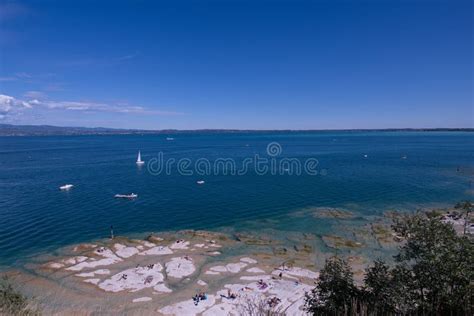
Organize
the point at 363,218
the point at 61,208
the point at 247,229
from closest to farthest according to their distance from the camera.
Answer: the point at 247,229 → the point at 363,218 → the point at 61,208

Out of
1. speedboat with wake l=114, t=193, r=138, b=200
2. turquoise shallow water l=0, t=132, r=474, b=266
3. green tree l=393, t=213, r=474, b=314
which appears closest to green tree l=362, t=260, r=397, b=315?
green tree l=393, t=213, r=474, b=314

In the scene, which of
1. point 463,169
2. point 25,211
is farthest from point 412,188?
point 25,211

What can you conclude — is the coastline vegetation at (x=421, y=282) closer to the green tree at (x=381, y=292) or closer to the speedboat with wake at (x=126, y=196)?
the green tree at (x=381, y=292)

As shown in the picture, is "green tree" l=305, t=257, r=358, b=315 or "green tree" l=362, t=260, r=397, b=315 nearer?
"green tree" l=362, t=260, r=397, b=315

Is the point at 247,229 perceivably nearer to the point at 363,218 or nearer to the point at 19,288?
the point at 363,218

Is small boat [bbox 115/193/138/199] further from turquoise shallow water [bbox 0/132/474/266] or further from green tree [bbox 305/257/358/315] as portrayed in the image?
green tree [bbox 305/257/358/315]

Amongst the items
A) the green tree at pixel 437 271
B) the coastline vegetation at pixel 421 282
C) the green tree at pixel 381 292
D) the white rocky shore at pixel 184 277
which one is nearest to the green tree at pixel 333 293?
the coastline vegetation at pixel 421 282
